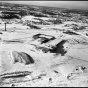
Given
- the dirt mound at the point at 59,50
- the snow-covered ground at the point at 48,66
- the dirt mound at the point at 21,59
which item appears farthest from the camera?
the dirt mound at the point at 59,50

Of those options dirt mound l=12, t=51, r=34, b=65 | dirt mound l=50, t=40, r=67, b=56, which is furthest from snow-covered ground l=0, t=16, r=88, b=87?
dirt mound l=12, t=51, r=34, b=65

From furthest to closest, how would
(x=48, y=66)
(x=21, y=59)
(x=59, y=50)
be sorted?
(x=59, y=50) → (x=21, y=59) → (x=48, y=66)

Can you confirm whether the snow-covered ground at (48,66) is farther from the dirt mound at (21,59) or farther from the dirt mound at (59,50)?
the dirt mound at (21,59)

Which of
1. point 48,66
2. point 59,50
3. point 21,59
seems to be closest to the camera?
point 48,66

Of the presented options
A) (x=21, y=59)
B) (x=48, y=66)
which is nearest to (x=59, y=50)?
(x=48, y=66)

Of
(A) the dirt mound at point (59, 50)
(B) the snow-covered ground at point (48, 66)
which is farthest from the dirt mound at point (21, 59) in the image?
(A) the dirt mound at point (59, 50)

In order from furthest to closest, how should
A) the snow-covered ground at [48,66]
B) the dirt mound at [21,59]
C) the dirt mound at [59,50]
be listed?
the dirt mound at [59,50] < the dirt mound at [21,59] < the snow-covered ground at [48,66]

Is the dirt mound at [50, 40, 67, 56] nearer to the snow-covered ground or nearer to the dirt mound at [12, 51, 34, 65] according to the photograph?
the snow-covered ground

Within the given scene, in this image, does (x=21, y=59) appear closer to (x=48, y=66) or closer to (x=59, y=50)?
(x=48, y=66)

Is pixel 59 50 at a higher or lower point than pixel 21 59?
lower

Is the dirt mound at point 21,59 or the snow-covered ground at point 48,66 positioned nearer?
the snow-covered ground at point 48,66

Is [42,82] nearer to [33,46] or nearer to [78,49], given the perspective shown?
[33,46]
